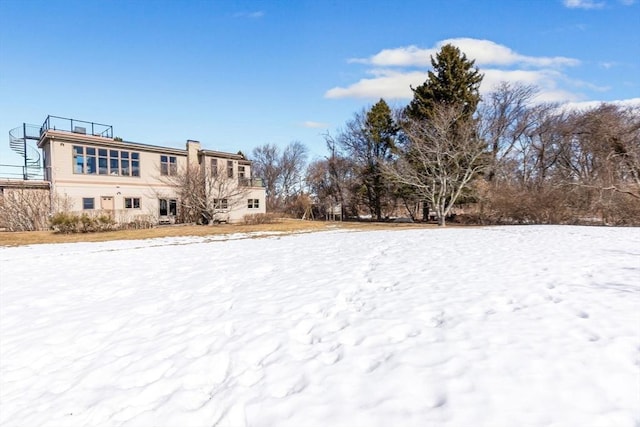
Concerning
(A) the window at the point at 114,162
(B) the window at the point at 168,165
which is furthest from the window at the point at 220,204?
(A) the window at the point at 114,162

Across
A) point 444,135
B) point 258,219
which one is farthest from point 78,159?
point 444,135

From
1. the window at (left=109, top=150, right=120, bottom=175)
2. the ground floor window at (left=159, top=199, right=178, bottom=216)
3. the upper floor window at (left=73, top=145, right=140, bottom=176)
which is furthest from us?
the ground floor window at (left=159, top=199, right=178, bottom=216)

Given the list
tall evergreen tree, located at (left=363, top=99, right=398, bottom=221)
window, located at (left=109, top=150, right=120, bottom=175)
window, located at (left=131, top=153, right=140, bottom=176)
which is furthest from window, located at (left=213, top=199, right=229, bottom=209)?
tall evergreen tree, located at (left=363, top=99, right=398, bottom=221)

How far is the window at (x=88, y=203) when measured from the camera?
67.7ft

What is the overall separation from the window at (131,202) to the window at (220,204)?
513 centimetres

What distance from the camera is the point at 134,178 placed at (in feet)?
74.6

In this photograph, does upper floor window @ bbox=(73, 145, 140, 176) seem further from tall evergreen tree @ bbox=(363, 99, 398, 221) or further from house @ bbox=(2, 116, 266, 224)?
tall evergreen tree @ bbox=(363, 99, 398, 221)

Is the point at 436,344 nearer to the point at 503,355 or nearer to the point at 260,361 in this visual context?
the point at 503,355

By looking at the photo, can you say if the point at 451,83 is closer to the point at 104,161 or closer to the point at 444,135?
the point at 444,135

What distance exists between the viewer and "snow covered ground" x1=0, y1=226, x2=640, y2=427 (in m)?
2.33

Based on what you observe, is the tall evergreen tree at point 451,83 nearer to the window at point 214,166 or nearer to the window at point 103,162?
the window at point 214,166

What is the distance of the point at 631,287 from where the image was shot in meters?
4.48

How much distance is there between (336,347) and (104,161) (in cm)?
2363

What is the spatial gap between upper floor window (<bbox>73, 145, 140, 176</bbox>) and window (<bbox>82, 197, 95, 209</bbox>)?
1.63m
